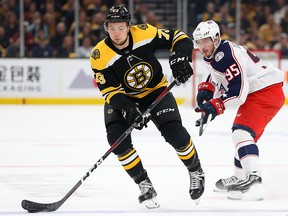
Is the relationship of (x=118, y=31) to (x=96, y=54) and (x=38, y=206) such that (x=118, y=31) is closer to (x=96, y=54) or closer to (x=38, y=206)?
(x=96, y=54)

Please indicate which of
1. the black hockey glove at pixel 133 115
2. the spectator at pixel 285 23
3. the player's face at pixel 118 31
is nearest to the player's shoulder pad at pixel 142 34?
the player's face at pixel 118 31

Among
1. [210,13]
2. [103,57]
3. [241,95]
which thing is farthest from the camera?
[210,13]

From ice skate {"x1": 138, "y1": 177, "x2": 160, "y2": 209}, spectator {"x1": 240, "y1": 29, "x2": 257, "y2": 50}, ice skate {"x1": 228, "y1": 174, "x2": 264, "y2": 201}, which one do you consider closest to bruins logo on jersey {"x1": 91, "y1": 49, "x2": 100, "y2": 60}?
ice skate {"x1": 138, "y1": 177, "x2": 160, "y2": 209}

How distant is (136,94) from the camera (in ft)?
14.1

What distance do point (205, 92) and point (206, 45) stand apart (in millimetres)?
350

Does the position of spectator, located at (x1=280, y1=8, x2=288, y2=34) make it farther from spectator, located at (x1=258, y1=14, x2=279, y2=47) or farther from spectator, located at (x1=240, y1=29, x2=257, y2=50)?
spectator, located at (x1=240, y1=29, x2=257, y2=50)

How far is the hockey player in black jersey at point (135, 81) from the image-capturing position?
411 cm

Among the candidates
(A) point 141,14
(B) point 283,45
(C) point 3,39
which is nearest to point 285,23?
(B) point 283,45

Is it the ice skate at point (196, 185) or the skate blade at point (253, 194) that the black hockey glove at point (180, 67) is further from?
the skate blade at point (253, 194)

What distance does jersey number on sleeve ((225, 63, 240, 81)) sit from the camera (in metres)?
4.29

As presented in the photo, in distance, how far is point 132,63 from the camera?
4168 millimetres

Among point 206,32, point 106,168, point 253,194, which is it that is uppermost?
point 206,32

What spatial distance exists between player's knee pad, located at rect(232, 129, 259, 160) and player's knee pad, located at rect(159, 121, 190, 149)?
14.9 inches

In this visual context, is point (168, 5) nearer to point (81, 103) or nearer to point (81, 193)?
point (81, 103)
